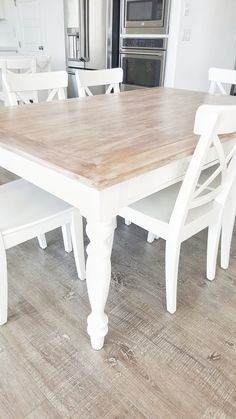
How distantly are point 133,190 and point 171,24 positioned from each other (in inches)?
105

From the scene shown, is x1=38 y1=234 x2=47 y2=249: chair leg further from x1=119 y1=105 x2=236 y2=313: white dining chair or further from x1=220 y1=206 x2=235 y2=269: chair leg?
x1=220 y1=206 x2=235 y2=269: chair leg

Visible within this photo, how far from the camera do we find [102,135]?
118 cm

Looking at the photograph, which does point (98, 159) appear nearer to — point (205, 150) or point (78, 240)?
point (205, 150)

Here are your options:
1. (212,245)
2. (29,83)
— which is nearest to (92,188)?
(212,245)

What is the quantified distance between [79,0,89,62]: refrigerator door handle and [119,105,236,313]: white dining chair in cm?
301

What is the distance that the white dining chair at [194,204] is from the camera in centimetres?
97

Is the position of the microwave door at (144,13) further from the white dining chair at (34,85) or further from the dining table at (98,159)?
the dining table at (98,159)

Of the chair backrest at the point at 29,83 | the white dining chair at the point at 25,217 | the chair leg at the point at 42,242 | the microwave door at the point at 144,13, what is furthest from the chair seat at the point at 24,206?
the microwave door at the point at 144,13

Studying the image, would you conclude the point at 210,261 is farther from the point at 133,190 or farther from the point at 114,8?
the point at 114,8

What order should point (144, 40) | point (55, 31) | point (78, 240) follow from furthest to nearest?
1. point (55, 31)
2. point (144, 40)
3. point (78, 240)

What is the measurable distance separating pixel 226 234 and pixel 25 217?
1007mm

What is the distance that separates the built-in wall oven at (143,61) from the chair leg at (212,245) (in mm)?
2277

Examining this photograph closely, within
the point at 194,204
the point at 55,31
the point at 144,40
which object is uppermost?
the point at 55,31

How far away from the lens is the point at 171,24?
9.69 ft
